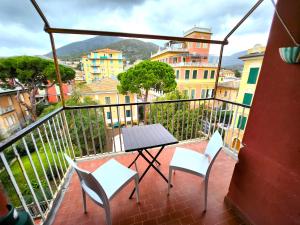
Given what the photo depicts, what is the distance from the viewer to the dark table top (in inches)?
66.0

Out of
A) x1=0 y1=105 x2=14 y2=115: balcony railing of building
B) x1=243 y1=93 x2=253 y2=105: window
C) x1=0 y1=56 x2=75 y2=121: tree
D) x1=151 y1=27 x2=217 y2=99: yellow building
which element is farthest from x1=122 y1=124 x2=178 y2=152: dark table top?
x1=0 y1=105 x2=14 y2=115: balcony railing of building

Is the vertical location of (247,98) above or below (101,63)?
below

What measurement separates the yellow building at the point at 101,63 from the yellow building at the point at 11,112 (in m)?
14.2

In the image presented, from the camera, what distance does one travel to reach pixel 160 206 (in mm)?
1675

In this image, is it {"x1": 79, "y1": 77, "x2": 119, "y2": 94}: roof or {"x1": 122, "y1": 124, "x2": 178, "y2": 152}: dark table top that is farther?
{"x1": 79, "y1": 77, "x2": 119, "y2": 94}: roof

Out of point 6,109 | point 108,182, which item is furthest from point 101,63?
point 108,182

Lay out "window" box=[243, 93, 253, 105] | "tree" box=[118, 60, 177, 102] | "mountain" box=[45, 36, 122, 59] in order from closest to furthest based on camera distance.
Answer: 1. "mountain" box=[45, 36, 122, 59]
2. "window" box=[243, 93, 253, 105]
3. "tree" box=[118, 60, 177, 102]

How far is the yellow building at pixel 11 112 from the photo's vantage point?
10216 mm

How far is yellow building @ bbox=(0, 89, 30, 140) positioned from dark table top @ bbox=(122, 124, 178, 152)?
12636 millimetres

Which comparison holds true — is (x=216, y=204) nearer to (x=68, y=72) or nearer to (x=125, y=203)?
(x=125, y=203)

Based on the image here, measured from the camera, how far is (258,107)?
126 centimetres

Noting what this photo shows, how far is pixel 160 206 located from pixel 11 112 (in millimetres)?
15194

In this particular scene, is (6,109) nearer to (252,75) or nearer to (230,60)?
(230,60)

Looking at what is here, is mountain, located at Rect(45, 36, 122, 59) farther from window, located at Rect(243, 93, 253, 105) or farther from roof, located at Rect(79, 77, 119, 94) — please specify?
window, located at Rect(243, 93, 253, 105)
